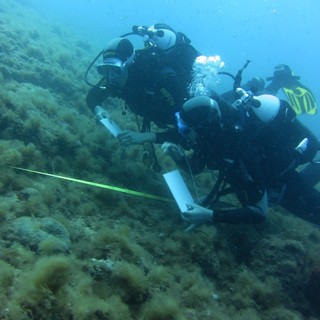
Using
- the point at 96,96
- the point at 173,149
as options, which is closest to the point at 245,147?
the point at 173,149

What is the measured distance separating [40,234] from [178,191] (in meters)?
2.34

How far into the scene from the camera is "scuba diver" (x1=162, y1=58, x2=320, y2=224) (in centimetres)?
493

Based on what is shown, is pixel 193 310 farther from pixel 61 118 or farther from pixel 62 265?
pixel 61 118

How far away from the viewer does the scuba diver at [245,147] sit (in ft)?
16.2

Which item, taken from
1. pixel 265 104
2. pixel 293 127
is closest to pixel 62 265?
pixel 265 104

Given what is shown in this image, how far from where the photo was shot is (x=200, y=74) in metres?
7.34

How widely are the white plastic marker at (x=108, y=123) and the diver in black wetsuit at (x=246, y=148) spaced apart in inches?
41.1

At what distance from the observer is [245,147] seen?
4.99 meters

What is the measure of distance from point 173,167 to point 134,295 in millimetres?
4573

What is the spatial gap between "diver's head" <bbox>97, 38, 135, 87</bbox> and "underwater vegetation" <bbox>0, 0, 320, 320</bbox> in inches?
56.2

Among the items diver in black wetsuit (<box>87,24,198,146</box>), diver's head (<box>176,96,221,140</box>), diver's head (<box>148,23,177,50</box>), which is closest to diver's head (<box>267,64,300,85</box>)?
diver in black wetsuit (<box>87,24,198,146</box>)

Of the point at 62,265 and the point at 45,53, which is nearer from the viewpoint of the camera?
the point at 62,265

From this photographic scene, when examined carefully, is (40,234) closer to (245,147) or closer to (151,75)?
(245,147)

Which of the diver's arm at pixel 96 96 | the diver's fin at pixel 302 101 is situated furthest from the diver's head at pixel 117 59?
the diver's fin at pixel 302 101
